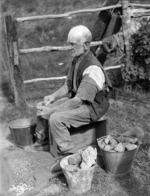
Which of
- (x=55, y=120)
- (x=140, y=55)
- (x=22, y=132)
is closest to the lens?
(x=55, y=120)

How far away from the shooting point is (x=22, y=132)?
4.77 metres

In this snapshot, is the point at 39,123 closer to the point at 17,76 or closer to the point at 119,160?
the point at 119,160

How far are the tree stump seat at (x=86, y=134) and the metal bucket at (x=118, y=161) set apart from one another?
24.0 inches

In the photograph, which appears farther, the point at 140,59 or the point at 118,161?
the point at 140,59

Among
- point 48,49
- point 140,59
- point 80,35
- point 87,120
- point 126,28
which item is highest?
point 80,35

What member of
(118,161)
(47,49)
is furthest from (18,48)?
(118,161)

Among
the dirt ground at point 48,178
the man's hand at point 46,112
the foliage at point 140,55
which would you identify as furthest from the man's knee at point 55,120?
the foliage at point 140,55

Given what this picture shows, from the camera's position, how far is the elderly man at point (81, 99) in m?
3.92

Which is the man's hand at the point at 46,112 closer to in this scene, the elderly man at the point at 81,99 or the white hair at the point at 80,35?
the elderly man at the point at 81,99

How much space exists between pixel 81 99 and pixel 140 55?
9.22ft

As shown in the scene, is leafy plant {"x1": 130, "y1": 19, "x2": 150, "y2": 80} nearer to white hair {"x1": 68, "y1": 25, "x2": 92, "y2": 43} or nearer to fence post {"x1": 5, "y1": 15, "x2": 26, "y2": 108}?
fence post {"x1": 5, "y1": 15, "x2": 26, "y2": 108}

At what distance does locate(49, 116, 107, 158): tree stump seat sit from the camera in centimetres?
437

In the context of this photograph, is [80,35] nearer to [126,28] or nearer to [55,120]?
[55,120]

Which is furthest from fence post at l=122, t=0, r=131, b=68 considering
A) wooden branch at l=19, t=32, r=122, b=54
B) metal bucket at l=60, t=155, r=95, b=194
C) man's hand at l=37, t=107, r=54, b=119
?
metal bucket at l=60, t=155, r=95, b=194
